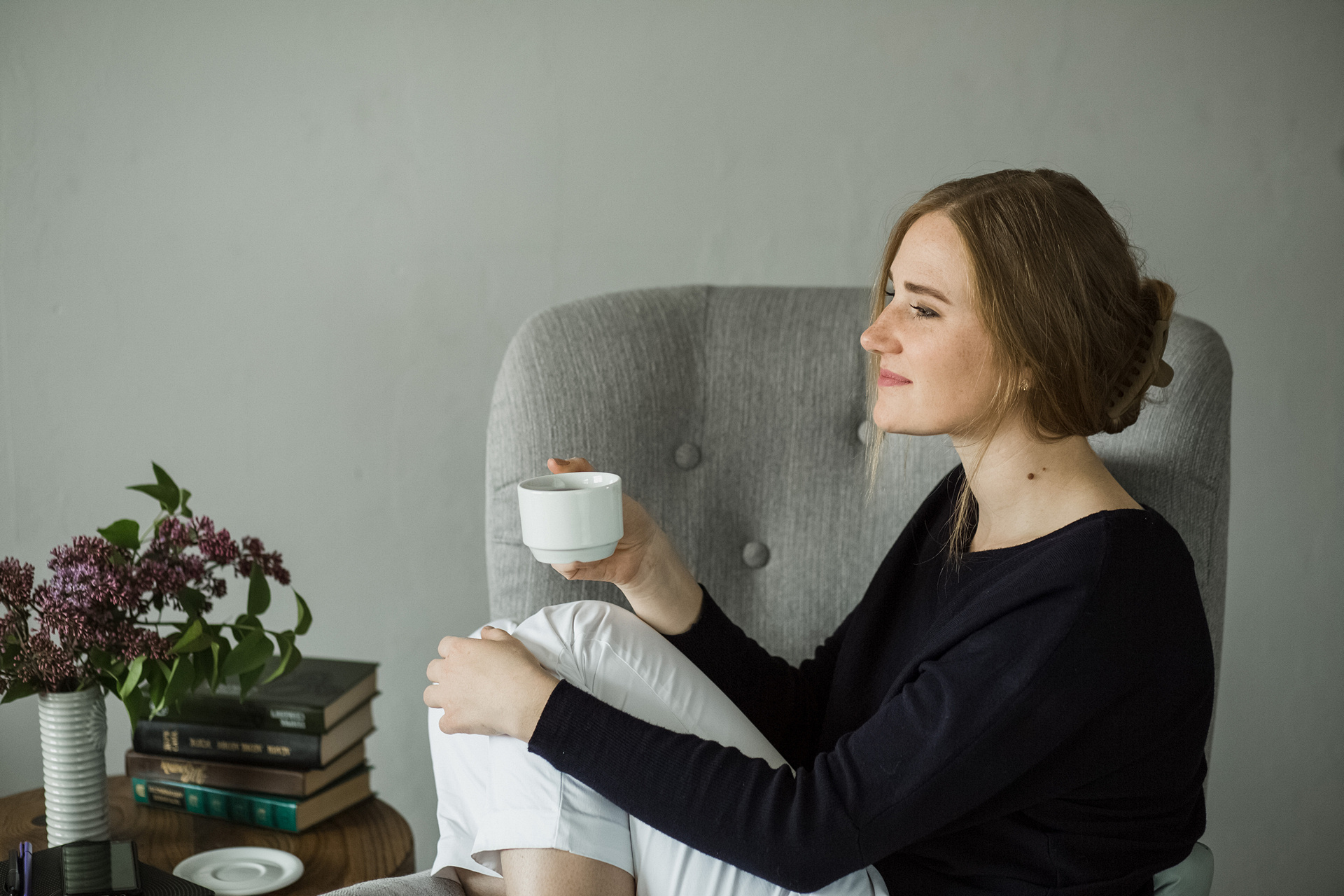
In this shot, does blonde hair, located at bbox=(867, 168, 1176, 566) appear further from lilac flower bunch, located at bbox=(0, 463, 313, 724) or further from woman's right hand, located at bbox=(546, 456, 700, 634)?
lilac flower bunch, located at bbox=(0, 463, 313, 724)

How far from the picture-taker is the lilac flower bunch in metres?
1.03

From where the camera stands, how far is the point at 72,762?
1077 mm

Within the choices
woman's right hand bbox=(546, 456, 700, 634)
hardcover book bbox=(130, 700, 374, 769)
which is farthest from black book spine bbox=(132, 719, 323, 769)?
woman's right hand bbox=(546, 456, 700, 634)

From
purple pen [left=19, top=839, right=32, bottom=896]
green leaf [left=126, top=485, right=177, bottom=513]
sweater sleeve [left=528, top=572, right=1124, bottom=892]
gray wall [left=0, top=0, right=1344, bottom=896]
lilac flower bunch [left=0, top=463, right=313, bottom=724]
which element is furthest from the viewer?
gray wall [left=0, top=0, right=1344, bottom=896]

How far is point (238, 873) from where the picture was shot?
1.08 m

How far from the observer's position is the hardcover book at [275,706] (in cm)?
120

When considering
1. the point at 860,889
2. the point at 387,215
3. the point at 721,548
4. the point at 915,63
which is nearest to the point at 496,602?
the point at 721,548

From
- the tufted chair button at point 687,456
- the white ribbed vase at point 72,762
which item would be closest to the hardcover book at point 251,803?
the white ribbed vase at point 72,762

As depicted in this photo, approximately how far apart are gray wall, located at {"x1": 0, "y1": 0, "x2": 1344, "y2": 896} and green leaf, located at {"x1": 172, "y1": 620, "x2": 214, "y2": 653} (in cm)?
70

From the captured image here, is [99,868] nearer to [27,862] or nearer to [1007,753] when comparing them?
[27,862]

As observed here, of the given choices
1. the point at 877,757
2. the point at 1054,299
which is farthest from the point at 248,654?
the point at 1054,299

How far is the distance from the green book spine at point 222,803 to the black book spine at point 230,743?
0.04 m

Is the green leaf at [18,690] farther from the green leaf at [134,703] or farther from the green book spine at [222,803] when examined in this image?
the green book spine at [222,803]

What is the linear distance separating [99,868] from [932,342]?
2.95ft
